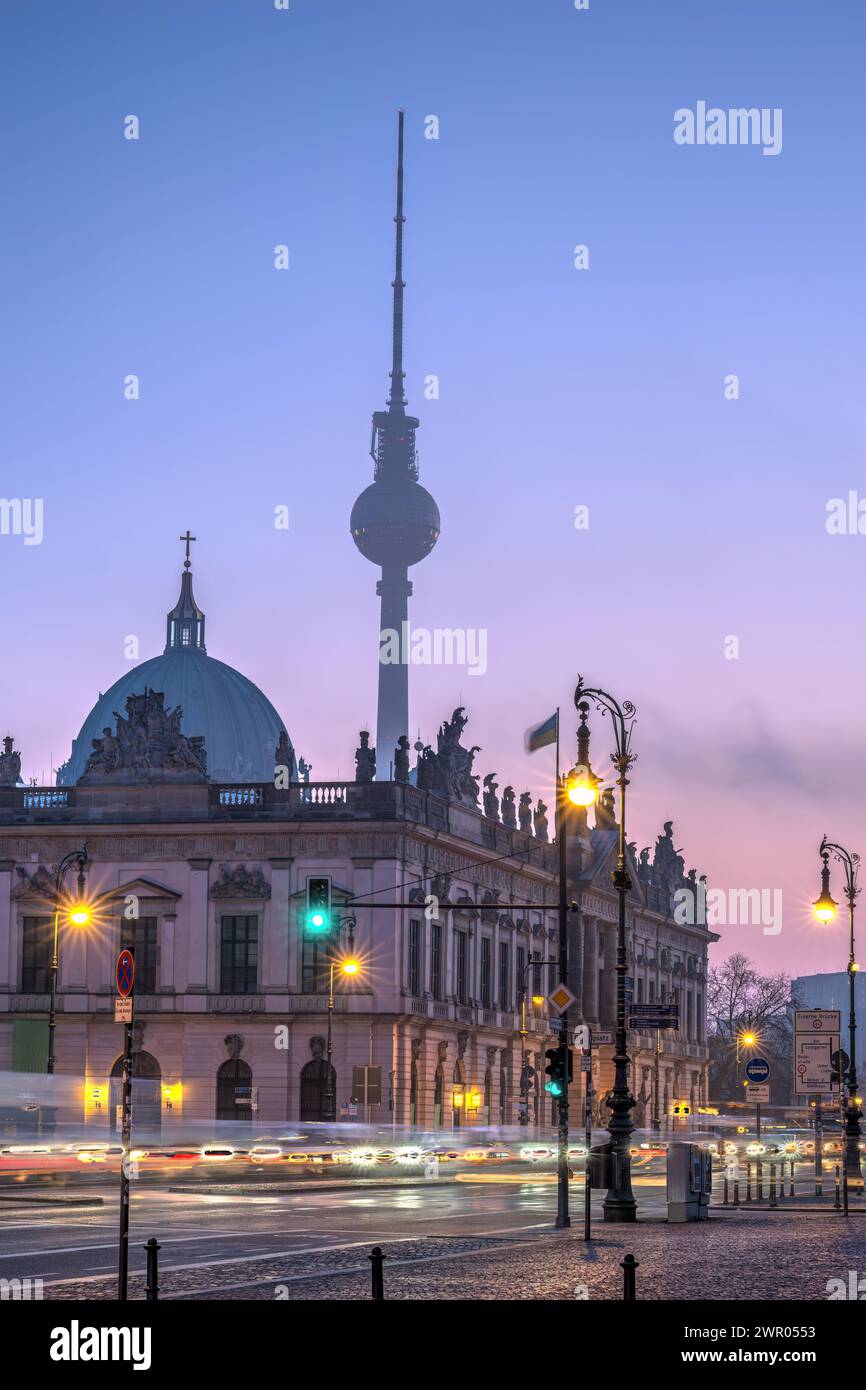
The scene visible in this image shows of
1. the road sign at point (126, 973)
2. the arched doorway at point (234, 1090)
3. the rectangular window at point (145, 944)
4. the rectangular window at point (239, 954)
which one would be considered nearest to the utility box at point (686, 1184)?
the road sign at point (126, 973)

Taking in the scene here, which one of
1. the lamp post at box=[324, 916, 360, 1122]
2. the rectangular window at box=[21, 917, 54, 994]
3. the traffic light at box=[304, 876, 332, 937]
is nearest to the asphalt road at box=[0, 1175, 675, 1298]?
the traffic light at box=[304, 876, 332, 937]

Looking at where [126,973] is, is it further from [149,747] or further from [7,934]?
[7,934]

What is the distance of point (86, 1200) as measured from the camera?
4512 cm

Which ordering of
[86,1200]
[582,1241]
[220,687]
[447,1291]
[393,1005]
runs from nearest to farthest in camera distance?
[447,1291], [582,1241], [86,1200], [393,1005], [220,687]

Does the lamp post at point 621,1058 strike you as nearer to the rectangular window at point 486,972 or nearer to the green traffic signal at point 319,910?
the green traffic signal at point 319,910

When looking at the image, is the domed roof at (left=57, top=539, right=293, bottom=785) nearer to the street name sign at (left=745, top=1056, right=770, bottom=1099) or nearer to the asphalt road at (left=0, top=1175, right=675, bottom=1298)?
the asphalt road at (left=0, top=1175, right=675, bottom=1298)

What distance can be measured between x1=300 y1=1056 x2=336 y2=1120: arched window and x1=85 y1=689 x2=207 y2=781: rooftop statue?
1470 centimetres

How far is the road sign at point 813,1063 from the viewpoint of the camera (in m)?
45.4

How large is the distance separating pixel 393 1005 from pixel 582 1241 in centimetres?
6171

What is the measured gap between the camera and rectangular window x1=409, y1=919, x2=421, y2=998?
3836 inches

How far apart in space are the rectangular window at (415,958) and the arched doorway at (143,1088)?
1208 cm

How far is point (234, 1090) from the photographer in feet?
313
